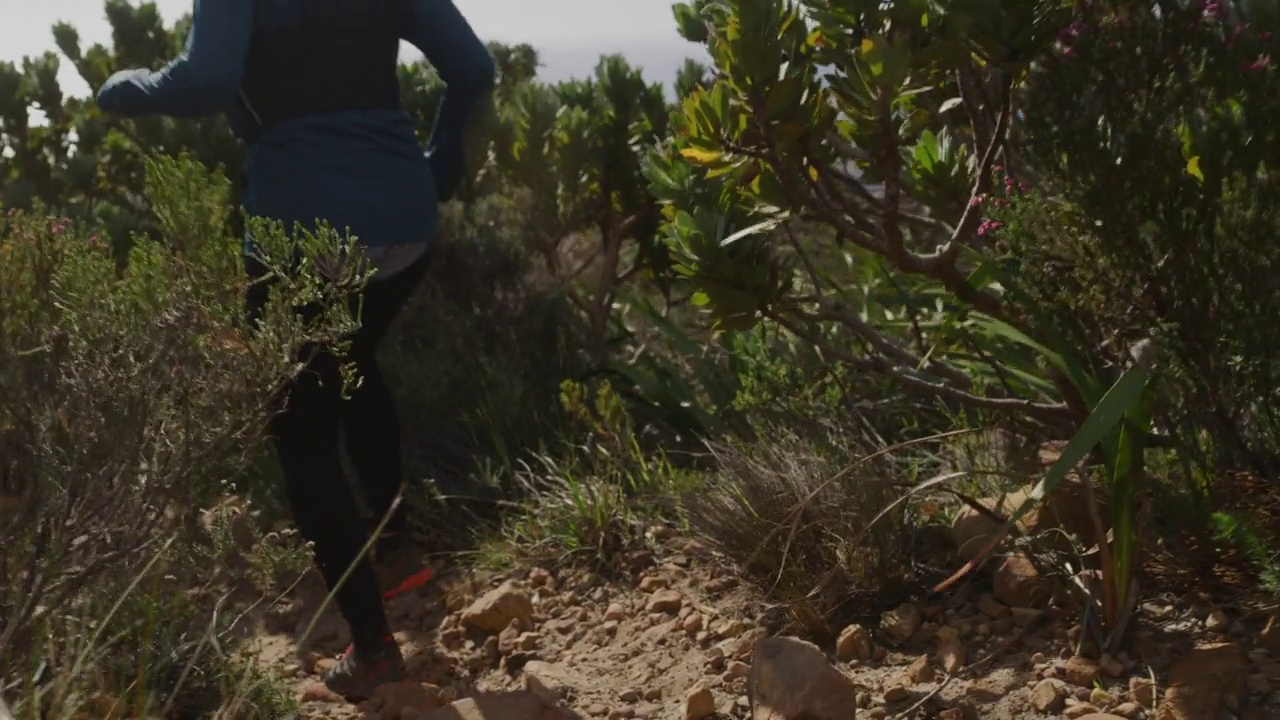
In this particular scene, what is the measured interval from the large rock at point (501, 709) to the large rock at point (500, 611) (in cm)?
64

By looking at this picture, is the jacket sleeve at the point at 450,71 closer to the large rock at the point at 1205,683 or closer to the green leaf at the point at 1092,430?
the green leaf at the point at 1092,430

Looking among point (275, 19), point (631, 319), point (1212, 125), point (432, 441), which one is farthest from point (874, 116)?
point (631, 319)

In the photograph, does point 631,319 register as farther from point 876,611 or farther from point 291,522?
point 876,611

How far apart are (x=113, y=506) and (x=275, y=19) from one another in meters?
1.18

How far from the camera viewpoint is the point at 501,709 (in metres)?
2.86

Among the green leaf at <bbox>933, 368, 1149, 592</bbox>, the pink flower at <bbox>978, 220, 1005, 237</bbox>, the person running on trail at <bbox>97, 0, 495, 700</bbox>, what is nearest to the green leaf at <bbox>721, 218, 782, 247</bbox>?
the pink flower at <bbox>978, 220, 1005, 237</bbox>

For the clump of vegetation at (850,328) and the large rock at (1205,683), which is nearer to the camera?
the large rock at (1205,683)

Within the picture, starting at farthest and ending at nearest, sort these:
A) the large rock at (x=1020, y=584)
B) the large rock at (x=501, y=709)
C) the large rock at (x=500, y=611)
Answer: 1. the large rock at (x=500, y=611)
2. the large rock at (x=1020, y=584)
3. the large rock at (x=501, y=709)

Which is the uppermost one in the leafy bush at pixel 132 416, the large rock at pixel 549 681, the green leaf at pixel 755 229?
the green leaf at pixel 755 229

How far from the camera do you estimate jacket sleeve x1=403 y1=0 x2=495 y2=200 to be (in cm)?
346

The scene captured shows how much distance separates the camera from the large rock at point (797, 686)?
263 centimetres

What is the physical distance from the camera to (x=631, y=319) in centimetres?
616

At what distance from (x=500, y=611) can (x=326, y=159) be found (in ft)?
4.10

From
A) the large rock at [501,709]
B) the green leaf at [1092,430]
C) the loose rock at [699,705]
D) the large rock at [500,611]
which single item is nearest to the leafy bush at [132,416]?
the large rock at [501,709]
